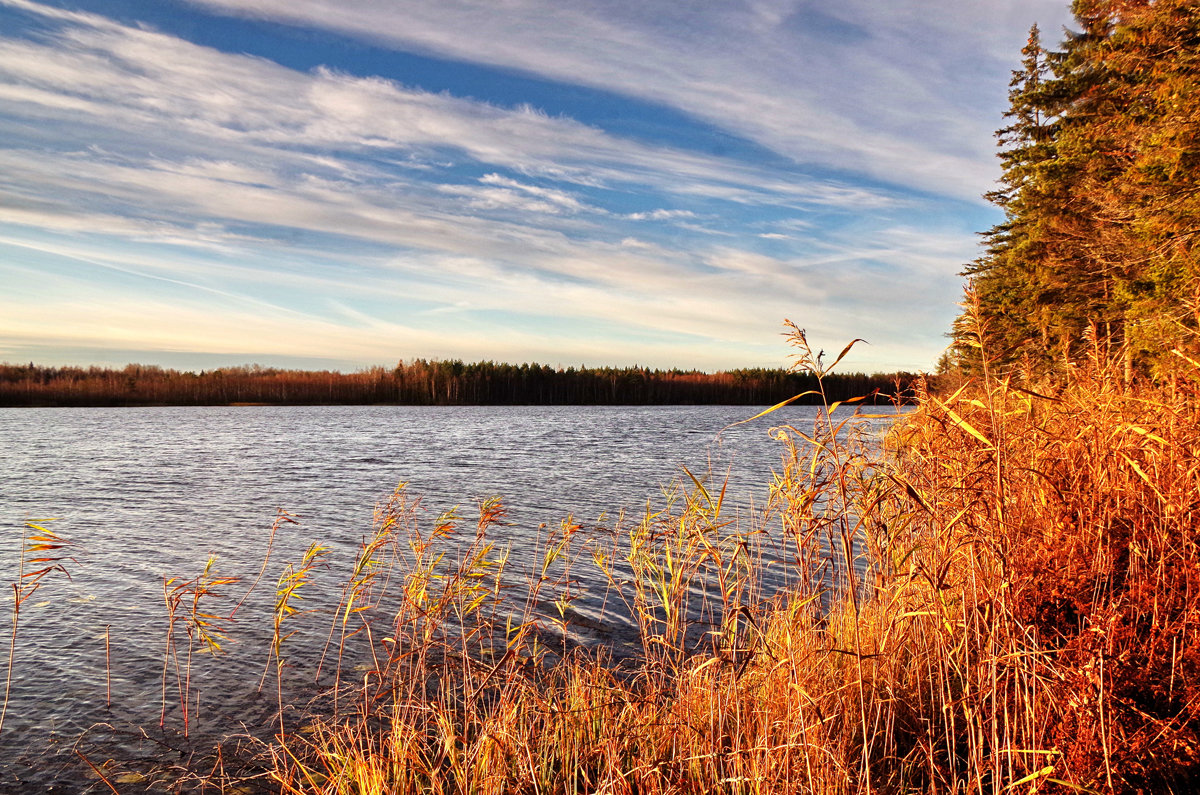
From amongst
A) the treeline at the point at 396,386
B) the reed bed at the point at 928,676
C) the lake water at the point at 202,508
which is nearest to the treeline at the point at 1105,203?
the reed bed at the point at 928,676

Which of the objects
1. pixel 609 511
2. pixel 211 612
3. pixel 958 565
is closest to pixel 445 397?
pixel 609 511

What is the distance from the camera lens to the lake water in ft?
19.0

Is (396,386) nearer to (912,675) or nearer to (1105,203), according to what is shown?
(1105,203)

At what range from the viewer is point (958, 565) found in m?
6.59

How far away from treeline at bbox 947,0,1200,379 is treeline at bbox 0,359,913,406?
560 inches

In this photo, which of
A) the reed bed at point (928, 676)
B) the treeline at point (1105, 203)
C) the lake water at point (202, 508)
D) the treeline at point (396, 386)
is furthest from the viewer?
the treeline at point (396, 386)

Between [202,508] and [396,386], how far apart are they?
4075 cm

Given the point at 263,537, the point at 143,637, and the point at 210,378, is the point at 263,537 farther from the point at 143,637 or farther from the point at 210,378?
the point at 210,378

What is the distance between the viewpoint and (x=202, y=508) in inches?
566

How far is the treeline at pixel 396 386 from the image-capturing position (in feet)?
163

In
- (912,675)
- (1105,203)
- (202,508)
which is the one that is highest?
(1105,203)

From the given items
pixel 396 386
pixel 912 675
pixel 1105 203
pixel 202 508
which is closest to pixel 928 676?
pixel 912 675

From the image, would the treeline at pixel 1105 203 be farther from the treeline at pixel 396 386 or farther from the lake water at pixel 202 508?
the treeline at pixel 396 386

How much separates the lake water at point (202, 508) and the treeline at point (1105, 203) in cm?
685
